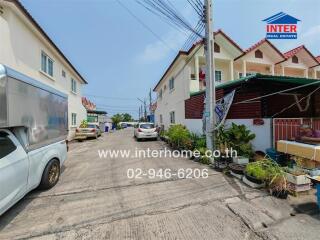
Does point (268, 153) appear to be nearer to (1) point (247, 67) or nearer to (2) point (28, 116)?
(2) point (28, 116)

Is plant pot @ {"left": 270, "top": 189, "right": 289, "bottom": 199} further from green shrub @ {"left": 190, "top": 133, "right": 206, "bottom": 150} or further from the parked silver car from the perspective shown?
the parked silver car

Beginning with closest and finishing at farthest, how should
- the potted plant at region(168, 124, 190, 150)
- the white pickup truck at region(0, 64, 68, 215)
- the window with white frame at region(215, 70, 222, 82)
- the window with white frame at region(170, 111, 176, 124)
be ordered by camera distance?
the white pickup truck at region(0, 64, 68, 215), the potted plant at region(168, 124, 190, 150), the window with white frame at region(215, 70, 222, 82), the window with white frame at region(170, 111, 176, 124)

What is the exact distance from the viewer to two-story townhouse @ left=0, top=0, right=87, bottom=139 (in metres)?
7.45

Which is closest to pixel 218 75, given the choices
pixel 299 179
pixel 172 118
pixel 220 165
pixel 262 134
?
pixel 172 118

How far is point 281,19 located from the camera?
944 cm

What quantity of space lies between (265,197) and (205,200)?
4.27 ft

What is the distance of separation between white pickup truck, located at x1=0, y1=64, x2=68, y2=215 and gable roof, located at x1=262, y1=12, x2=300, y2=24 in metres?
10.3

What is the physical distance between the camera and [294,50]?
51.7 feet

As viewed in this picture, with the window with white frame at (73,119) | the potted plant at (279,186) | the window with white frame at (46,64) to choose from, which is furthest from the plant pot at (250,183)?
the window with white frame at (73,119)

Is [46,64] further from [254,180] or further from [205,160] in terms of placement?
[254,180]

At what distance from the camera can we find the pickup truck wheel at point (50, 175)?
4477 millimetres

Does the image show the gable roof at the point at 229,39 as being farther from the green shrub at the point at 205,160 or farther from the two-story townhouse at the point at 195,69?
the green shrub at the point at 205,160

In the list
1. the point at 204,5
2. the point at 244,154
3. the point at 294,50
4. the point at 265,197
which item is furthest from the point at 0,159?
the point at 294,50

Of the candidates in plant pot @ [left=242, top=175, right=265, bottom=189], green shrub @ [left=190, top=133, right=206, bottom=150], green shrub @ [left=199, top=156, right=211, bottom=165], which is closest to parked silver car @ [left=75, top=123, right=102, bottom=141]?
green shrub @ [left=190, top=133, right=206, bottom=150]
